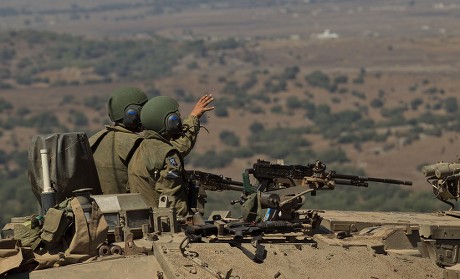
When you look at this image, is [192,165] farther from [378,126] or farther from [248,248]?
[248,248]

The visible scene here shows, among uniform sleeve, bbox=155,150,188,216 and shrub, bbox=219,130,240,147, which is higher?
uniform sleeve, bbox=155,150,188,216

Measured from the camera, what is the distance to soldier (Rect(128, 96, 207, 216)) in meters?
16.7

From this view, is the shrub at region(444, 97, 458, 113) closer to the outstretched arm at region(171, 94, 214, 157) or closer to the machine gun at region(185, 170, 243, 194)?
the machine gun at region(185, 170, 243, 194)

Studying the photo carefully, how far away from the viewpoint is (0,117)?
137375 mm

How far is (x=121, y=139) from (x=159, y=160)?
44.6 inches

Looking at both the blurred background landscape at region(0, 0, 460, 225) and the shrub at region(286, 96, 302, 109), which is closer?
the blurred background landscape at region(0, 0, 460, 225)

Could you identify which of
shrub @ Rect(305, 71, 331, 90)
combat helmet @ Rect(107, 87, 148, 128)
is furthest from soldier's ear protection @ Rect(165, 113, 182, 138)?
shrub @ Rect(305, 71, 331, 90)

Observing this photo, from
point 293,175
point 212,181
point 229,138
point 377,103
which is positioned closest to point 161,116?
point 293,175

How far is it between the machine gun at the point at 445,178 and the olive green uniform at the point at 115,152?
3933mm

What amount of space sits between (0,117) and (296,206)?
12252 centimetres

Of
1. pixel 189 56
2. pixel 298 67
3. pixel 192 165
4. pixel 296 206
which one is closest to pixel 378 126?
pixel 192 165

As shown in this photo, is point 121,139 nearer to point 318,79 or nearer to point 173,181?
point 173,181

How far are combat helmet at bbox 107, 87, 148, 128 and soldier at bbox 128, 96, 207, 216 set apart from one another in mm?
597

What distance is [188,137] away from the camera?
725 inches
